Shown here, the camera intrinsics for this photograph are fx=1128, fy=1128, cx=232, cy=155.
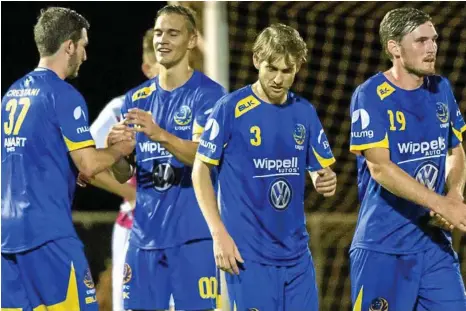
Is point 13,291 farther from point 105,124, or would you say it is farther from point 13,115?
point 105,124

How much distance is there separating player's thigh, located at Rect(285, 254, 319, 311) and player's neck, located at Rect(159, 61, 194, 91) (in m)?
1.39

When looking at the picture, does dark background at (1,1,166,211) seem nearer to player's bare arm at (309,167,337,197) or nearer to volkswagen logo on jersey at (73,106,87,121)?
volkswagen logo on jersey at (73,106,87,121)

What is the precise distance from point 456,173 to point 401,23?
2.74ft

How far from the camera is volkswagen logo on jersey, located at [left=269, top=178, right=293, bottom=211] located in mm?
5797

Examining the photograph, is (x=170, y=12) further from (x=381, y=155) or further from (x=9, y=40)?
(x=9, y=40)

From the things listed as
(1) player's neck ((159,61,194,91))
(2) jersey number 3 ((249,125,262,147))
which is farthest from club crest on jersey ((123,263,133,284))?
(2) jersey number 3 ((249,125,262,147))

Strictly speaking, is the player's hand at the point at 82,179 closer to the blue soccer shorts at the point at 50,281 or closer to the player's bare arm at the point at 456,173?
the blue soccer shorts at the point at 50,281

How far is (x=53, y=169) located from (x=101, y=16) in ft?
38.4

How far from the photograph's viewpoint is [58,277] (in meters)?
5.83

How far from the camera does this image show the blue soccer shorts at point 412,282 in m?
5.69

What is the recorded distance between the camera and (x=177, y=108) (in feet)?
21.3

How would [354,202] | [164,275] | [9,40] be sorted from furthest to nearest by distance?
[9,40]
[354,202]
[164,275]

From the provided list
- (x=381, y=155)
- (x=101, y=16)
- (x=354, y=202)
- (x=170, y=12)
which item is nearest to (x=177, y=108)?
(x=170, y=12)

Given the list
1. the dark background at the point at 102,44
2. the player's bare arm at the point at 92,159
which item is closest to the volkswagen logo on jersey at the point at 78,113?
the player's bare arm at the point at 92,159
